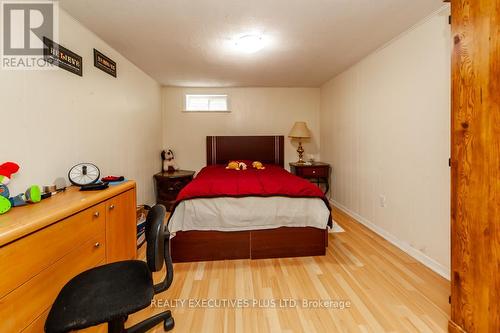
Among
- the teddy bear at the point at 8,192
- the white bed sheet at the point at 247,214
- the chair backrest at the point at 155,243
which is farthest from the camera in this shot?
the white bed sheet at the point at 247,214

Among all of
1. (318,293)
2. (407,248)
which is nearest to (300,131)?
(407,248)

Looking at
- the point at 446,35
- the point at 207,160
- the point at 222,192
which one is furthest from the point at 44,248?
the point at 207,160

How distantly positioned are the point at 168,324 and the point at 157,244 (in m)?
0.70

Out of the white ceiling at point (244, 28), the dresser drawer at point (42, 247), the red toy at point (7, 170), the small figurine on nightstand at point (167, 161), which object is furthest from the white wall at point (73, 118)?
the small figurine on nightstand at point (167, 161)

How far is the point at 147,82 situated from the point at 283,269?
127 inches

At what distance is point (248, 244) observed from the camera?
2.30 metres

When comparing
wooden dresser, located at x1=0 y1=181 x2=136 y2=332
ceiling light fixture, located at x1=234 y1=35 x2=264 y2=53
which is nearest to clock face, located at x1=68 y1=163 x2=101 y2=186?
wooden dresser, located at x1=0 y1=181 x2=136 y2=332

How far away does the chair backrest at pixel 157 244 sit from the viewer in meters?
1.07

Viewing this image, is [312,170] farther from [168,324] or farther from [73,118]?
[73,118]

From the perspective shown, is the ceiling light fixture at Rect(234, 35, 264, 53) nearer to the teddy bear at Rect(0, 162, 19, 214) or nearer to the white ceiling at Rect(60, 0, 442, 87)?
the white ceiling at Rect(60, 0, 442, 87)

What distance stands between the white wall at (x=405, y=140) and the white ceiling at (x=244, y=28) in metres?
0.25

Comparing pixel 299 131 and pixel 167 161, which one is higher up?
pixel 299 131

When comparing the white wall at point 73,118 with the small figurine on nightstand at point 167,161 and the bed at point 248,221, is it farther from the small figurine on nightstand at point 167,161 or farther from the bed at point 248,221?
the bed at point 248,221

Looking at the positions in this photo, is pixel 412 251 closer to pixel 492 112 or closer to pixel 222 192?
pixel 492 112
